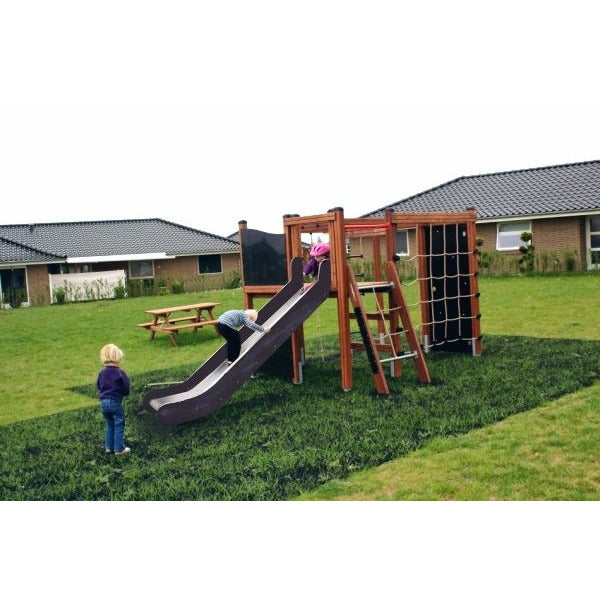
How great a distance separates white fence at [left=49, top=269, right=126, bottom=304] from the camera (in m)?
32.8

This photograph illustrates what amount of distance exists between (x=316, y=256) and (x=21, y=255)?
2762cm

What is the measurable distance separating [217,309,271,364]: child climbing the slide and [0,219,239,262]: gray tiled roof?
1128 inches

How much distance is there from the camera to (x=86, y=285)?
33.1 meters

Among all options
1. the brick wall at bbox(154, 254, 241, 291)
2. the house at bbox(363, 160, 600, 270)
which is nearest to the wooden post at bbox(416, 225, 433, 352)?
the house at bbox(363, 160, 600, 270)

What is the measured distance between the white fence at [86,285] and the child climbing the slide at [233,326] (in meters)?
24.8

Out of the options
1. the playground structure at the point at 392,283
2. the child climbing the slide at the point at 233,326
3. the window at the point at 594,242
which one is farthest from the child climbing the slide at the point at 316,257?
the window at the point at 594,242

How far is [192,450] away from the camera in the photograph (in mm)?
6684

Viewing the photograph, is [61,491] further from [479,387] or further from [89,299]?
[89,299]

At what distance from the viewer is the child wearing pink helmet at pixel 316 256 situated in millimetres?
9156

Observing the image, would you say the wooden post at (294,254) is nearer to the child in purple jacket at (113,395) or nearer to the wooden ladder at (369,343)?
the wooden ladder at (369,343)

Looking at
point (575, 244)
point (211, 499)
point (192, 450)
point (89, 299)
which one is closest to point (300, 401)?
point (192, 450)

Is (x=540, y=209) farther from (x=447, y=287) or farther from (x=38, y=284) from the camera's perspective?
(x=38, y=284)

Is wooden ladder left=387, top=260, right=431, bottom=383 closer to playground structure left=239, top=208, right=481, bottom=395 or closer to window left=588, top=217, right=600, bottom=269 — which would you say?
playground structure left=239, top=208, right=481, bottom=395

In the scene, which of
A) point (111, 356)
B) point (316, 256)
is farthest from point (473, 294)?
point (111, 356)
